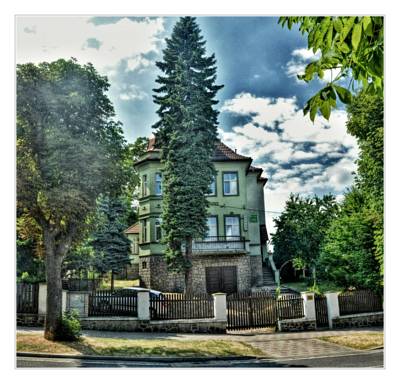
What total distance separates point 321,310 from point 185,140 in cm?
341

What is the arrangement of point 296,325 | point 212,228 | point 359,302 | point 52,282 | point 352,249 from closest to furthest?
point 52,282
point 359,302
point 352,249
point 296,325
point 212,228

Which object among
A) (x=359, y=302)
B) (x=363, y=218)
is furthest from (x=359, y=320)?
(x=363, y=218)

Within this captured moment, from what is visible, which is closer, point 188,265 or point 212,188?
point 188,265

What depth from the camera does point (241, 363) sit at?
461cm

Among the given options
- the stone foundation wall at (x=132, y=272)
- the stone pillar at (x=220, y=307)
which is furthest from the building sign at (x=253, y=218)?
the stone foundation wall at (x=132, y=272)

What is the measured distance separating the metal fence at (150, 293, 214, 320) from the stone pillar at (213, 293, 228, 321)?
0.06 meters

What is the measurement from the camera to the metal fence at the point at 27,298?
4.91 meters

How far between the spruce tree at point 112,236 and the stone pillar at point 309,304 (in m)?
2.78

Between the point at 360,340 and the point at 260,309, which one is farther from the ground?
the point at 260,309

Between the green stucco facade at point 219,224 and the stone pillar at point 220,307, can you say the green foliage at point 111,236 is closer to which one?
the green stucco facade at point 219,224

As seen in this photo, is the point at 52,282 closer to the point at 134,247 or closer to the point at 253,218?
the point at 134,247

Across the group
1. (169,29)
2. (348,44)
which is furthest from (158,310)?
(348,44)

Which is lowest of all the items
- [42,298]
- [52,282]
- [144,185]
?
[42,298]

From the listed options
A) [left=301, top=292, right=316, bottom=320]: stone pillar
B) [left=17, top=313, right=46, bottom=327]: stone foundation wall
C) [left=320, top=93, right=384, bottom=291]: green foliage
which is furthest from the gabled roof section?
[left=17, top=313, right=46, bottom=327]: stone foundation wall
